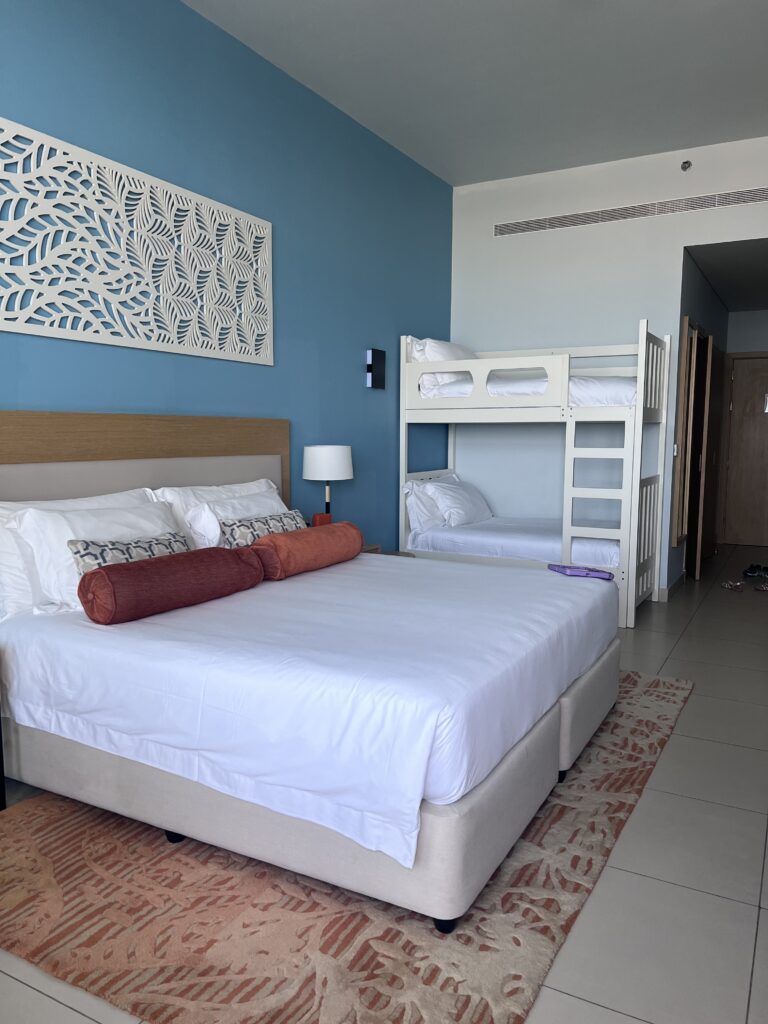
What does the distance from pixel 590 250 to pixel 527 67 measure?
5.48 ft

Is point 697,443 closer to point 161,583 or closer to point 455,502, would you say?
point 455,502

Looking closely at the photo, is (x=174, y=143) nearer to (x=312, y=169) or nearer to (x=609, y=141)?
(x=312, y=169)

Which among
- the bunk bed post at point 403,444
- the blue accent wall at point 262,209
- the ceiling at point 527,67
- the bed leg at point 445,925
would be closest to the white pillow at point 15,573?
the blue accent wall at point 262,209

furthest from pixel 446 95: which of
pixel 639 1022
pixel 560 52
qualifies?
pixel 639 1022

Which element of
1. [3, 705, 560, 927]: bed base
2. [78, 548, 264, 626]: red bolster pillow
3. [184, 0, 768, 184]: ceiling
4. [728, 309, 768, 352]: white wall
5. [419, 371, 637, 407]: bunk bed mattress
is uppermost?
[184, 0, 768, 184]: ceiling

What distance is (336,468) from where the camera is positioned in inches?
157

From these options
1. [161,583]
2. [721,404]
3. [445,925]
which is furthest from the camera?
[721,404]

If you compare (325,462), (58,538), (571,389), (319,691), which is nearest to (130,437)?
(58,538)

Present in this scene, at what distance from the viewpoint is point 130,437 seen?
3.07 meters

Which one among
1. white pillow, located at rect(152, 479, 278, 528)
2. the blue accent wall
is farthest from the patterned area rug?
the blue accent wall

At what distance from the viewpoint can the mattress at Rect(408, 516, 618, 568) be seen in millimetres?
4547

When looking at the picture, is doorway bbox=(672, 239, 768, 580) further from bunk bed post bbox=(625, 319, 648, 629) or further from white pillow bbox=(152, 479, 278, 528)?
white pillow bbox=(152, 479, 278, 528)

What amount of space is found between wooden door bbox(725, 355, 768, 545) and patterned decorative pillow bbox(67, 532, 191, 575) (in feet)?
23.1

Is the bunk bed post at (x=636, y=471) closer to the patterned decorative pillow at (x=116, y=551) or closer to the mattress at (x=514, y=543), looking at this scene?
the mattress at (x=514, y=543)
